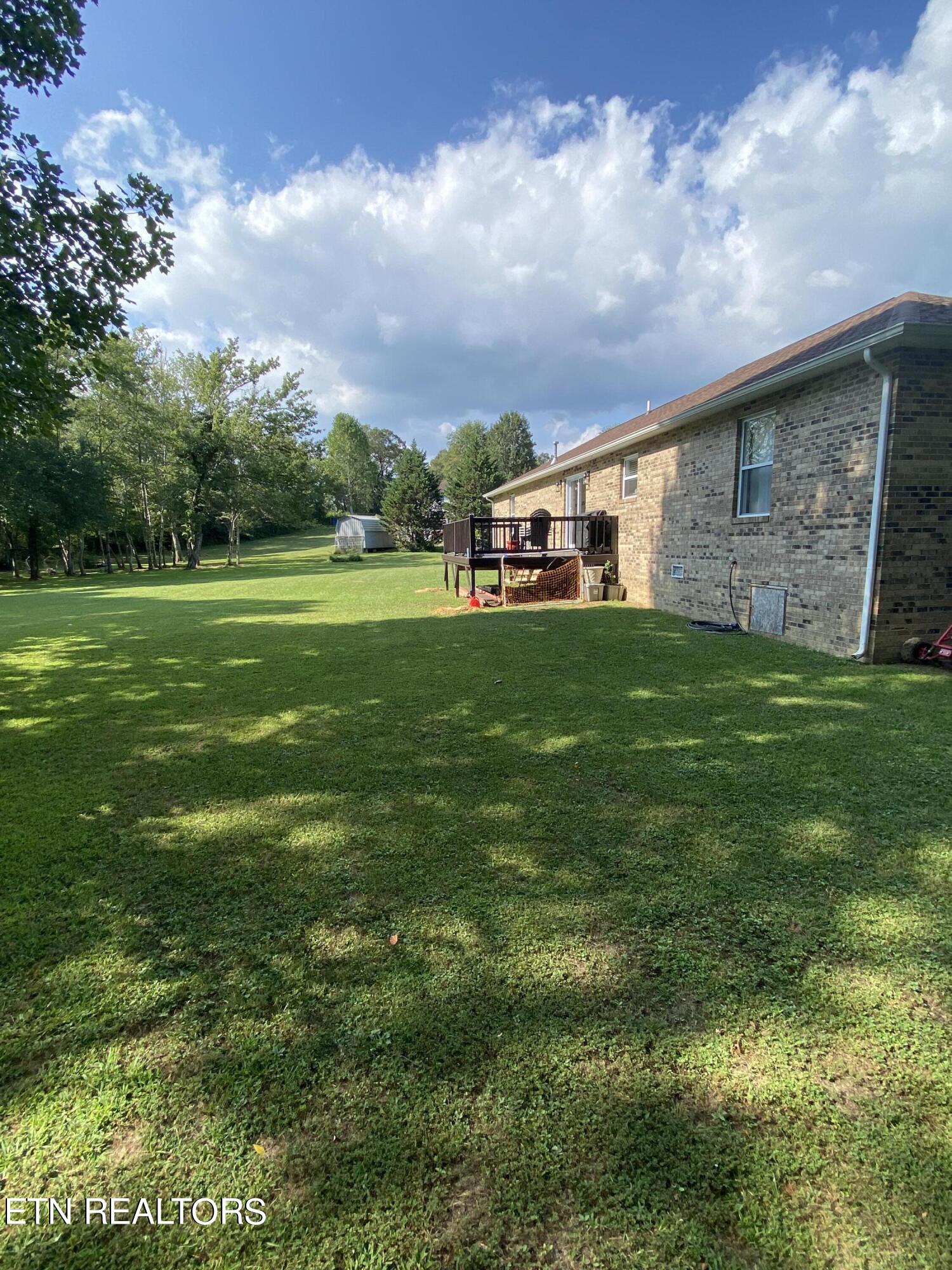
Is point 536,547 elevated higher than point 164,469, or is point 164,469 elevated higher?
point 164,469

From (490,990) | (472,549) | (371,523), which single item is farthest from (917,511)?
(371,523)

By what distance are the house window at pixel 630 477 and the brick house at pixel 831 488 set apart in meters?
1.48

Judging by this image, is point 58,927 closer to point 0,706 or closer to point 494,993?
point 494,993

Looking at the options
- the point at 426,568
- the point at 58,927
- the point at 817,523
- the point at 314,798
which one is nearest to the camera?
the point at 58,927

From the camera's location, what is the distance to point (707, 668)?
257 inches

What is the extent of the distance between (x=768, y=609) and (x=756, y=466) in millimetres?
2137

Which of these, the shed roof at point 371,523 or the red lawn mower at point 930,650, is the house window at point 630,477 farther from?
the shed roof at point 371,523

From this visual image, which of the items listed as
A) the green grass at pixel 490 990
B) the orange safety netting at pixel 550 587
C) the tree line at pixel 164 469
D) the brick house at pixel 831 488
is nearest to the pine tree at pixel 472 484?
the tree line at pixel 164 469

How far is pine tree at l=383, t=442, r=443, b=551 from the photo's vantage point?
42.2 m

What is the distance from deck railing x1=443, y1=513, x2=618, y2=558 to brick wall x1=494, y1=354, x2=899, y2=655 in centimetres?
155

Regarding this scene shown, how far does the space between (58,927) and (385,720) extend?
2.79 m

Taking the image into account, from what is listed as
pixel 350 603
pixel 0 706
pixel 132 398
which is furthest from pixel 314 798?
pixel 132 398

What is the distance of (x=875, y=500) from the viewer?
6289 mm

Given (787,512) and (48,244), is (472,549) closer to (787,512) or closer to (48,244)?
(787,512)
